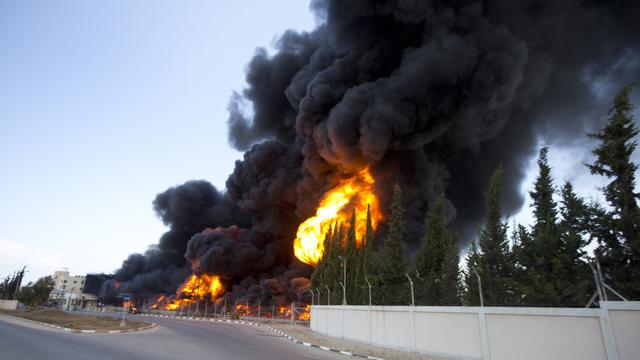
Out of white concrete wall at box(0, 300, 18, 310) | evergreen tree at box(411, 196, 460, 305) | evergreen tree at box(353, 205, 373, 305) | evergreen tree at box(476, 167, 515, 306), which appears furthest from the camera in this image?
white concrete wall at box(0, 300, 18, 310)

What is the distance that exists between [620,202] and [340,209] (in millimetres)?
43784

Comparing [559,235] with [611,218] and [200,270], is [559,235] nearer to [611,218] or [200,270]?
[611,218]

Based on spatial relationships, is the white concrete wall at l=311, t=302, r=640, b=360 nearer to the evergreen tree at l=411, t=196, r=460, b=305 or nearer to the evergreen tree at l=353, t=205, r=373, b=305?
the evergreen tree at l=411, t=196, r=460, b=305

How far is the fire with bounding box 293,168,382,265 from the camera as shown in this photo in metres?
60.1

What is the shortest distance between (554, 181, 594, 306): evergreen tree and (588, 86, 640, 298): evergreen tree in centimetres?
169

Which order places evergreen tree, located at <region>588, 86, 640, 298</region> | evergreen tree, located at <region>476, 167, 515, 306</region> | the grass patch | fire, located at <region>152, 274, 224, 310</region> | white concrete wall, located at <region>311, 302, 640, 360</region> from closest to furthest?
1. white concrete wall, located at <region>311, 302, 640, 360</region>
2. evergreen tree, located at <region>588, 86, 640, 298</region>
3. evergreen tree, located at <region>476, 167, 515, 306</region>
4. the grass patch
5. fire, located at <region>152, 274, 224, 310</region>

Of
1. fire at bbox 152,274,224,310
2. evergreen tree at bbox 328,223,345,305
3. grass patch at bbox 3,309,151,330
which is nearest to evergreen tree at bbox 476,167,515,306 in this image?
evergreen tree at bbox 328,223,345,305

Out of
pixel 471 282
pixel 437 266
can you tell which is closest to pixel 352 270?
pixel 437 266

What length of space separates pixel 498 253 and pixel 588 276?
5830mm

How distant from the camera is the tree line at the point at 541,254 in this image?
19516mm

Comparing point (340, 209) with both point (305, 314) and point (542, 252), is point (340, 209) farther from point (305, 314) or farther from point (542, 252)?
point (542, 252)

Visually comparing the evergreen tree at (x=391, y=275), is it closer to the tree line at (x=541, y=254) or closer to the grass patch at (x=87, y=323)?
the tree line at (x=541, y=254)

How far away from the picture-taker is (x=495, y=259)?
27500mm

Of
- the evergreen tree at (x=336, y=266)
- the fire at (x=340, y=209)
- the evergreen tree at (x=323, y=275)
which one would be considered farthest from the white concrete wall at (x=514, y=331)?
the fire at (x=340, y=209)
